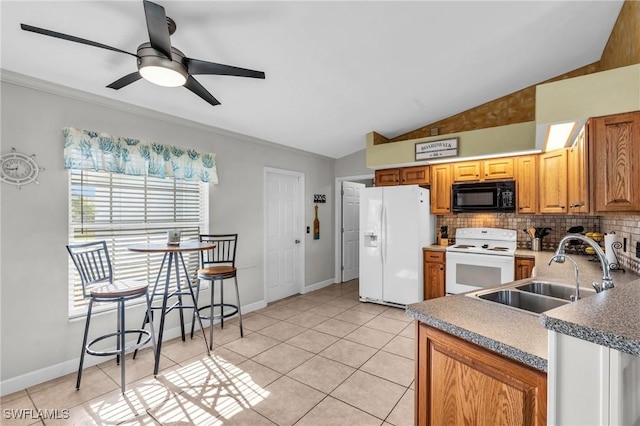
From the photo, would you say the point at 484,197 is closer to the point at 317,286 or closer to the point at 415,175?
the point at 415,175

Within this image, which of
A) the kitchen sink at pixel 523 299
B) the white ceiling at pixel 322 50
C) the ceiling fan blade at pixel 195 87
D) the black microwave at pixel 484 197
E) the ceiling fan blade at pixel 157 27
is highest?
the white ceiling at pixel 322 50

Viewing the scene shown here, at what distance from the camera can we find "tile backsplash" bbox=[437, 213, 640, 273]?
2.49 metres

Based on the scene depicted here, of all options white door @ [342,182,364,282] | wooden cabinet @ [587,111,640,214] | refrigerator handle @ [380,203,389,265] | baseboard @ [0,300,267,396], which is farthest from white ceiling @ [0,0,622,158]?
baseboard @ [0,300,267,396]

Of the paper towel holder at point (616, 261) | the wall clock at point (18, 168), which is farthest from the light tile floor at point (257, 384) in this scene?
the paper towel holder at point (616, 261)

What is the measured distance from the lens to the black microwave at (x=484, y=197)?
3.78 metres

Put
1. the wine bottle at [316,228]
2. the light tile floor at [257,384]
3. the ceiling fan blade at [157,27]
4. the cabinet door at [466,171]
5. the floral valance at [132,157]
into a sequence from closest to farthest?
the ceiling fan blade at [157,27] → the light tile floor at [257,384] → the floral valance at [132,157] → the cabinet door at [466,171] → the wine bottle at [316,228]

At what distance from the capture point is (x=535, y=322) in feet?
4.20

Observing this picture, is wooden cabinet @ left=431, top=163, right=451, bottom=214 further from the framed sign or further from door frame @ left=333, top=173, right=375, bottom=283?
door frame @ left=333, top=173, right=375, bottom=283

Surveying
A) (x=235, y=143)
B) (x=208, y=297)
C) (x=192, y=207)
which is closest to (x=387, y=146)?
(x=235, y=143)

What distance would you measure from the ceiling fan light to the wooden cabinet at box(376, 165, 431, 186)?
11.1 ft

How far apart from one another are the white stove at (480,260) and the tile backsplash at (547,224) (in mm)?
126

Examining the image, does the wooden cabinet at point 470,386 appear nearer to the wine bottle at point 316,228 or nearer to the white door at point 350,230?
the wine bottle at point 316,228

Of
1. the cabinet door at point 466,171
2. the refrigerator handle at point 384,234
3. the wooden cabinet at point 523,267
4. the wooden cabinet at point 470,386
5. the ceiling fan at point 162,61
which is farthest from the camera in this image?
the refrigerator handle at point 384,234

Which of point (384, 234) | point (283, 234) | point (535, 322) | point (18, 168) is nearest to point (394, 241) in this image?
point (384, 234)
